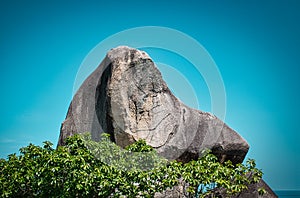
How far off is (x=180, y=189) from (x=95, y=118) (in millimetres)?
3074

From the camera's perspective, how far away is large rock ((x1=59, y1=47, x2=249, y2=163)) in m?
10.4

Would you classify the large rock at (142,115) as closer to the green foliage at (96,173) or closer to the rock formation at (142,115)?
the rock formation at (142,115)

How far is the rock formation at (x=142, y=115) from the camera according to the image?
10.4 metres

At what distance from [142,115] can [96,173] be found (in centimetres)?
310

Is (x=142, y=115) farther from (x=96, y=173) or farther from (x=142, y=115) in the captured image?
(x=96, y=173)

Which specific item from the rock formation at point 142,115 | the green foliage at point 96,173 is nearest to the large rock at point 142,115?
the rock formation at point 142,115

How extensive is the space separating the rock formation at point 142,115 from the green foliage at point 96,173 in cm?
180

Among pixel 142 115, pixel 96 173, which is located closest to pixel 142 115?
pixel 142 115

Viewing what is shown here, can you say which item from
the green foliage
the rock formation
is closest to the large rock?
the rock formation

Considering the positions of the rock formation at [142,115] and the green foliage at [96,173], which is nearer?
the green foliage at [96,173]

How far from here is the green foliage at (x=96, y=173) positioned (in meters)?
7.77

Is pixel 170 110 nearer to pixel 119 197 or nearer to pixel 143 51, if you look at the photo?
pixel 143 51

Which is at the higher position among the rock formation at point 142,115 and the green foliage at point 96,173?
the rock formation at point 142,115

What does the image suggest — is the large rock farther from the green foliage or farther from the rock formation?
the green foliage
